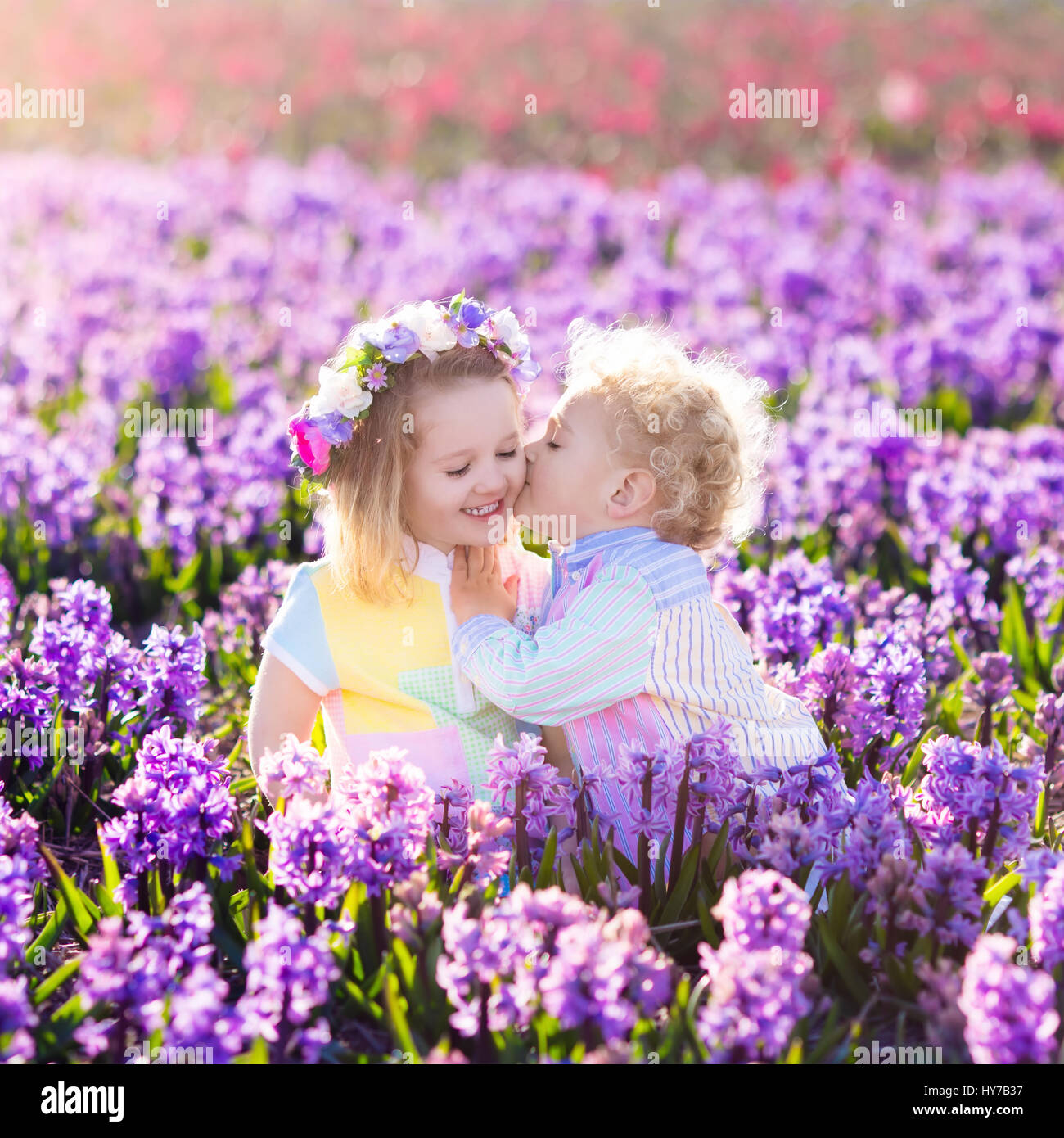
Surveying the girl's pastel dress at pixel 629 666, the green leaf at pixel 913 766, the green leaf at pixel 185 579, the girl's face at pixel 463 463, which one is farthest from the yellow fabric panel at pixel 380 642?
the green leaf at pixel 185 579

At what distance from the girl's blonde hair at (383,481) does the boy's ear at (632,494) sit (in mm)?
453

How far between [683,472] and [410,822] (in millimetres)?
1201

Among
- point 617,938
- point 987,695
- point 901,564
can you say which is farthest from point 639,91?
point 617,938

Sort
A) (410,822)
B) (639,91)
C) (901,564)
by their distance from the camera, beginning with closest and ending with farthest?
A: (410,822)
(901,564)
(639,91)

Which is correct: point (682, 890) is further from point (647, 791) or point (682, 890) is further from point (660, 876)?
point (647, 791)

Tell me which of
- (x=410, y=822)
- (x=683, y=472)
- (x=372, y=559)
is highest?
(x=683, y=472)

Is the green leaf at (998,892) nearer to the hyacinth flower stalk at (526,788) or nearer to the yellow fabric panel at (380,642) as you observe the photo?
the hyacinth flower stalk at (526,788)

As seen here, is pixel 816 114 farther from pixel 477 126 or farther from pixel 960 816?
pixel 960 816

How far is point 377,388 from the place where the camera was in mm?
3412

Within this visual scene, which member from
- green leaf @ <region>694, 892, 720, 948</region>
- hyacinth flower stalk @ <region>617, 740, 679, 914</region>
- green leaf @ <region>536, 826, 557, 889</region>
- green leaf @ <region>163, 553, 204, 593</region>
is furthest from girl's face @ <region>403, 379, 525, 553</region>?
green leaf @ <region>163, 553, 204, 593</region>

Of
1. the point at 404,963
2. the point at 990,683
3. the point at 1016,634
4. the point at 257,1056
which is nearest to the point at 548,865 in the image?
the point at 404,963

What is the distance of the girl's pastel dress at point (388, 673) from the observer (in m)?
3.42

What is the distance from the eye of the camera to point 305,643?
3408mm

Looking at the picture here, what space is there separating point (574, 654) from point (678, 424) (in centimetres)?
68
